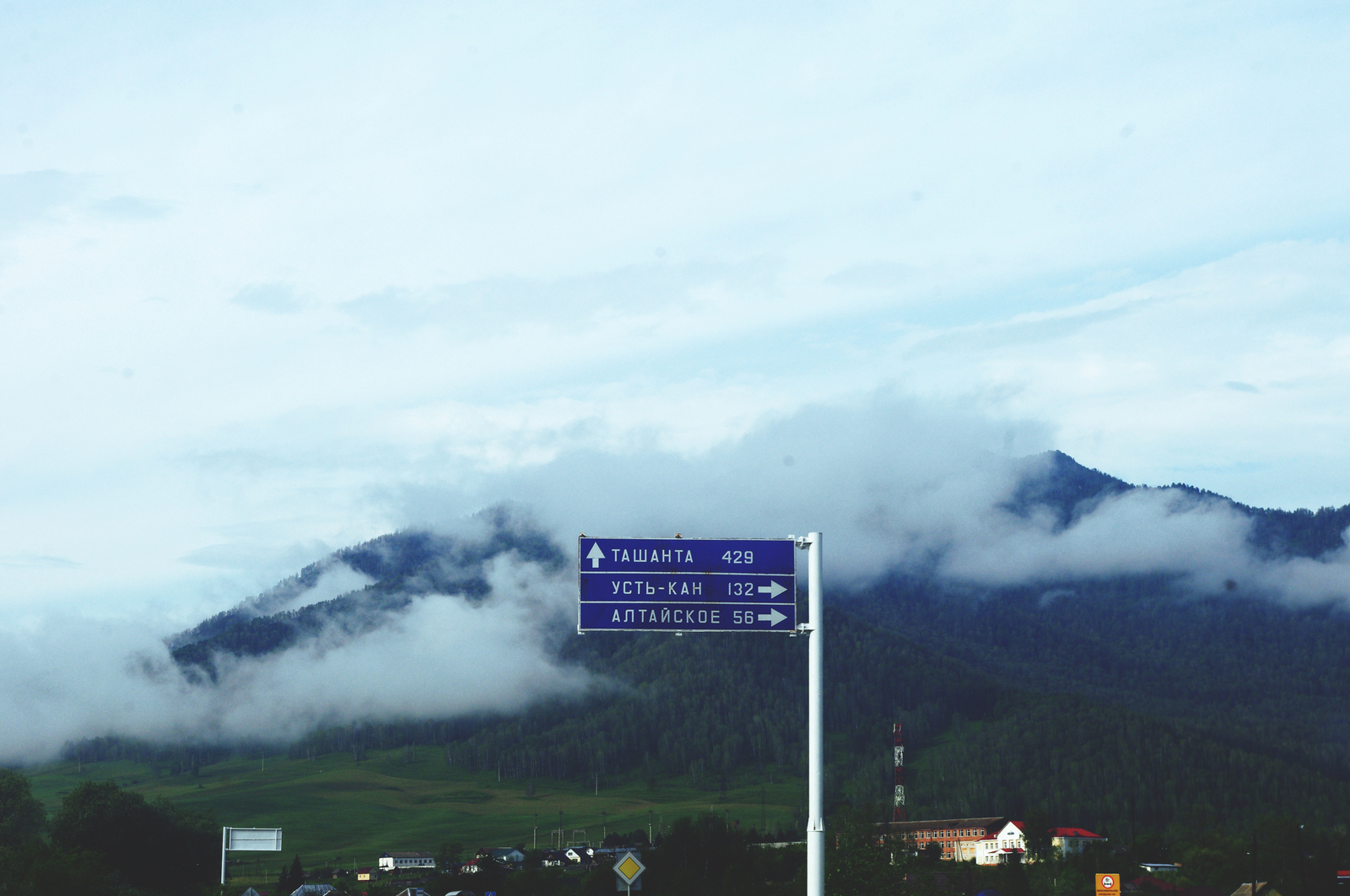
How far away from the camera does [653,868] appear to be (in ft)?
643

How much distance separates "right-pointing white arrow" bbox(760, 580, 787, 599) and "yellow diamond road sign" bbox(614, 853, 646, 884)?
12.8m

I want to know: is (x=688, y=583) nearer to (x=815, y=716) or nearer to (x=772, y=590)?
(x=772, y=590)

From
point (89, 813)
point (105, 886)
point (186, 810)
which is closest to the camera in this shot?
point (105, 886)

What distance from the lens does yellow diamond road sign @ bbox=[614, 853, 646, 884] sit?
39.6m

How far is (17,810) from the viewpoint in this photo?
153250 millimetres

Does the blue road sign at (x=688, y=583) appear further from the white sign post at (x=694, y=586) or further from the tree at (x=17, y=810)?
the tree at (x=17, y=810)

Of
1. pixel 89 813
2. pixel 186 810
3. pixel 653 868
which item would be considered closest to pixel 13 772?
pixel 89 813

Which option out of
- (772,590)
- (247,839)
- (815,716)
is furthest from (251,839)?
(772,590)

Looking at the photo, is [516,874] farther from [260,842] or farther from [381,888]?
[260,842]

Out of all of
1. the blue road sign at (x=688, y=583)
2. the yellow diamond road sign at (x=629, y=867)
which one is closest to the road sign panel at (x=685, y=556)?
the blue road sign at (x=688, y=583)

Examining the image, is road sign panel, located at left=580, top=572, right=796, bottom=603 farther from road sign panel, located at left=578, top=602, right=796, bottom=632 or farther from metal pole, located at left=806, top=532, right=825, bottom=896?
metal pole, located at left=806, top=532, right=825, bottom=896

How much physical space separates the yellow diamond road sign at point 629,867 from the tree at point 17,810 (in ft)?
438

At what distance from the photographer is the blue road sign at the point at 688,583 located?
31.2 meters

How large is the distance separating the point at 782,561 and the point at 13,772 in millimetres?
155504
